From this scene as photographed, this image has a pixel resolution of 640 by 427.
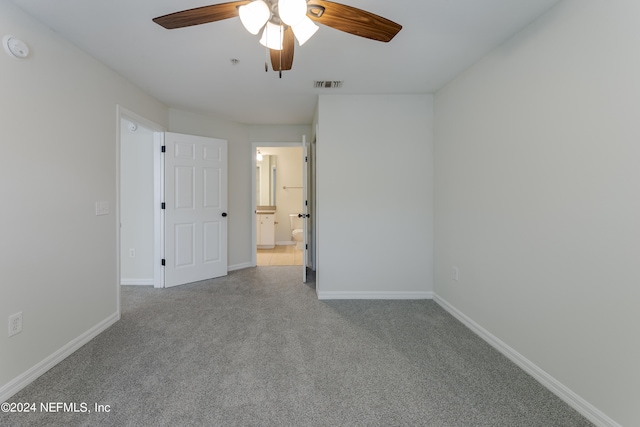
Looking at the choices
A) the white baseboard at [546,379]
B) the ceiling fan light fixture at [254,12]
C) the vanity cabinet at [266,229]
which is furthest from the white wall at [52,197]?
the vanity cabinet at [266,229]

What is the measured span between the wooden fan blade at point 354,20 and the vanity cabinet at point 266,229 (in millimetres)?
5113

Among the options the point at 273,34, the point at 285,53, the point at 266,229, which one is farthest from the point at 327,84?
the point at 266,229

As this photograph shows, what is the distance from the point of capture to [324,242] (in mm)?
3125

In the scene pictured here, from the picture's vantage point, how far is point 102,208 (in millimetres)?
2359

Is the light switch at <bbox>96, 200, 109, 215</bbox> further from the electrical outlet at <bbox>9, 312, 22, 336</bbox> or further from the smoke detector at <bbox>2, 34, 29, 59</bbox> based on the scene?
the smoke detector at <bbox>2, 34, 29, 59</bbox>

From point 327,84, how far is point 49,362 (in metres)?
3.17

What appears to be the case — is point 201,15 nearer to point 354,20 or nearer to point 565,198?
point 354,20

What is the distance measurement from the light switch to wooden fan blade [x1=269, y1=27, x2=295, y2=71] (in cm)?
191

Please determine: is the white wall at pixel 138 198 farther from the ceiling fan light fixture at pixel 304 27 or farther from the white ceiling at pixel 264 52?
the ceiling fan light fixture at pixel 304 27

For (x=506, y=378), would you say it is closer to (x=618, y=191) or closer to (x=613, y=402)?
(x=613, y=402)

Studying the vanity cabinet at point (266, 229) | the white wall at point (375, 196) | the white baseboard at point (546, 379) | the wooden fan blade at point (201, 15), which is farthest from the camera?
the vanity cabinet at point (266, 229)

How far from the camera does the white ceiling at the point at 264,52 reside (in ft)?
5.49

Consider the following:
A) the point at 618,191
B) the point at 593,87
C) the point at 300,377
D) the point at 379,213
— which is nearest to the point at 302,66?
the point at 379,213

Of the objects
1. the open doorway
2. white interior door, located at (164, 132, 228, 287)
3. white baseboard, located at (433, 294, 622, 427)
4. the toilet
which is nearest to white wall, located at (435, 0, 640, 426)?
white baseboard, located at (433, 294, 622, 427)
